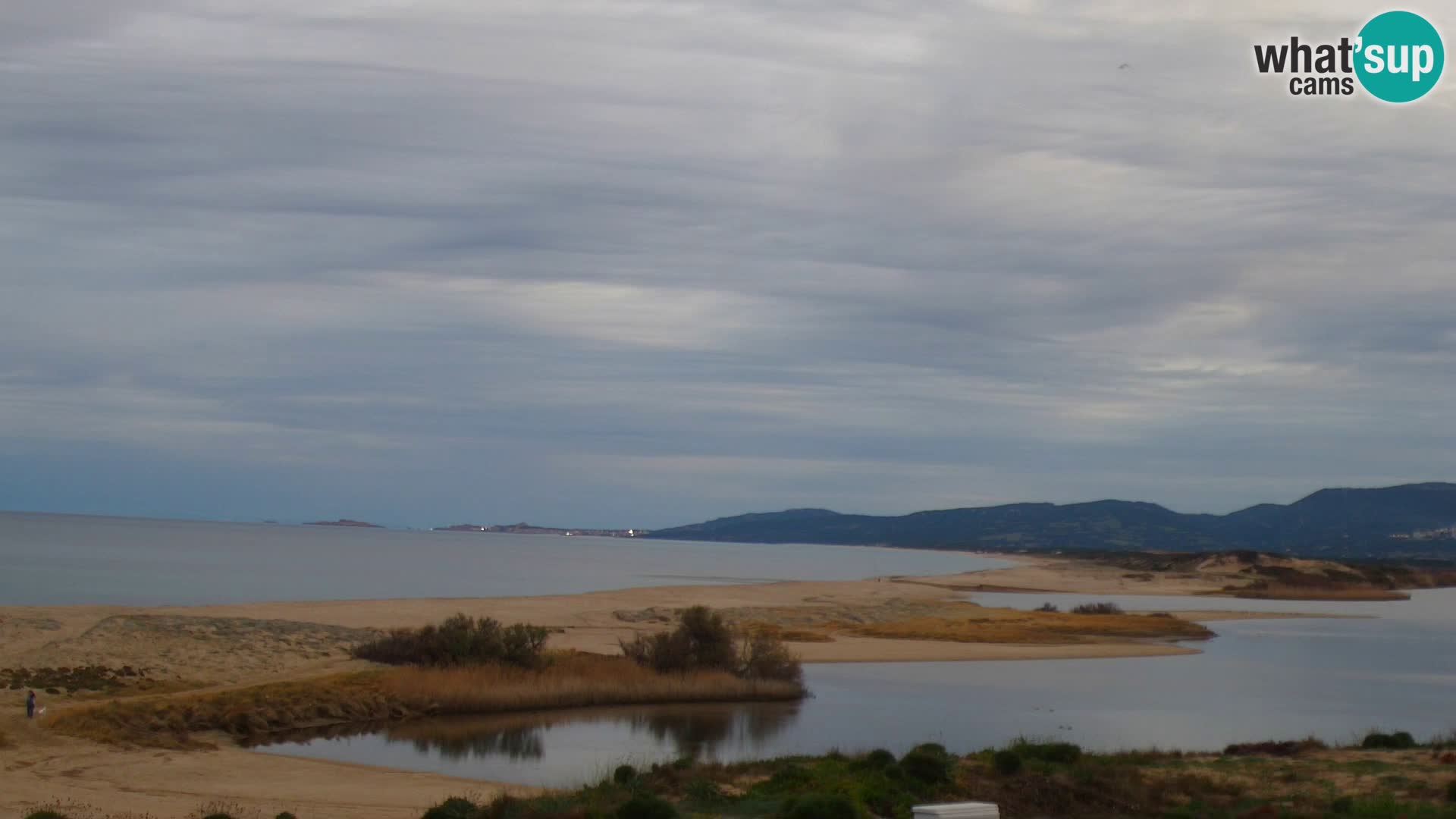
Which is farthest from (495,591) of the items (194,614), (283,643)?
(283,643)

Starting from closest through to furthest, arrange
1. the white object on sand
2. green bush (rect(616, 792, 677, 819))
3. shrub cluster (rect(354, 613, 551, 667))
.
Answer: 1. the white object on sand
2. green bush (rect(616, 792, 677, 819))
3. shrub cluster (rect(354, 613, 551, 667))

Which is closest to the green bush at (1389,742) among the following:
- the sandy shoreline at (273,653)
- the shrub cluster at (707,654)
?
the sandy shoreline at (273,653)

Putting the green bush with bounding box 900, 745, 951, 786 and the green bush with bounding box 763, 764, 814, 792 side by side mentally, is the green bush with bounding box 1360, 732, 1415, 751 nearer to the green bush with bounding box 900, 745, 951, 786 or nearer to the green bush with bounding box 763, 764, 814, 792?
the green bush with bounding box 900, 745, 951, 786

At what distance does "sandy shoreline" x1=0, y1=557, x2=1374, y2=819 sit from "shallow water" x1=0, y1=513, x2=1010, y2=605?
11481 mm

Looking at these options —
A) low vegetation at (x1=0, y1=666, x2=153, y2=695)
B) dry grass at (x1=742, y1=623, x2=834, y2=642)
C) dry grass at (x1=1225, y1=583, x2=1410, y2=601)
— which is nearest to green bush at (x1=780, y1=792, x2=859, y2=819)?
low vegetation at (x1=0, y1=666, x2=153, y2=695)

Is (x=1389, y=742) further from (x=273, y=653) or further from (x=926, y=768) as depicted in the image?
(x=273, y=653)

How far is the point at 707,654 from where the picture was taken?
37.8 m

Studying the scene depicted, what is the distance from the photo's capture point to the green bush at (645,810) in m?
14.9

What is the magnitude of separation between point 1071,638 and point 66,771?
42.4 meters

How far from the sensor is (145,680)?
3183 cm

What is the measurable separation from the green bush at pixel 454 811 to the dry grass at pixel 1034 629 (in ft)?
129

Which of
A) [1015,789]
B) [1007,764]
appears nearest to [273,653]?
[1007,764]

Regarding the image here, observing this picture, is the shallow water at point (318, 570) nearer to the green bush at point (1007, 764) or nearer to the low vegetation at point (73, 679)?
the low vegetation at point (73, 679)

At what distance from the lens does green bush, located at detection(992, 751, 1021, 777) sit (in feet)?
60.7
